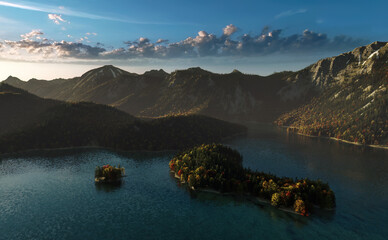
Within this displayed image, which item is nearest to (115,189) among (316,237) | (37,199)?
(37,199)

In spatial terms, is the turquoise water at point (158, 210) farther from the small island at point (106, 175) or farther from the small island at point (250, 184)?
the small island at point (106, 175)

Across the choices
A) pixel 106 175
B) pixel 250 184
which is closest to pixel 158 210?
pixel 250 184

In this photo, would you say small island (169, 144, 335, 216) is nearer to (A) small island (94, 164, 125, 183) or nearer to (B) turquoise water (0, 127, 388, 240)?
(B) turquoise water (0, 127, 388, 240)

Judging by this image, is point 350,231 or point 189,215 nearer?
point 350,231

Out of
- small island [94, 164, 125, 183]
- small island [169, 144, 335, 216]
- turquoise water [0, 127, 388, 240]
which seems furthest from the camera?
small island [94, 164, 125, 183]

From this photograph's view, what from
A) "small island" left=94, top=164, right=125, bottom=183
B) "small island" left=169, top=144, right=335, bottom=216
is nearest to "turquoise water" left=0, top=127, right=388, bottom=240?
"small island" left=169, top=144, right=335, bottom=216

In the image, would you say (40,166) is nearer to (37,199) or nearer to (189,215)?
(37,199)

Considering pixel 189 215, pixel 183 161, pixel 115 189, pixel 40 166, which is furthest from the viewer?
pixel 40 166
